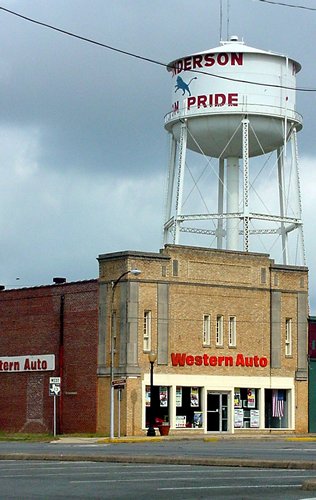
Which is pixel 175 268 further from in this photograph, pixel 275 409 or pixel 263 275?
pixel 275 409

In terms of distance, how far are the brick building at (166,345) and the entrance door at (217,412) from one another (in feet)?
0.17

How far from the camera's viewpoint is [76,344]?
2443 inches

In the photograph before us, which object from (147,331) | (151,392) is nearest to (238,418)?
(151,392)

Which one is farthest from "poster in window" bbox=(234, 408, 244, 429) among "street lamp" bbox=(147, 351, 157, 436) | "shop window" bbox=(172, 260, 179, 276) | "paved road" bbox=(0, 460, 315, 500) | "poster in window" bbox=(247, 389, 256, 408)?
"paved road" bbox=(0, 460, 315, 500)

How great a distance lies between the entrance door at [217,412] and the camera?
62531 mm

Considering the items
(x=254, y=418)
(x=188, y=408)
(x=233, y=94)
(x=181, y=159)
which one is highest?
(x=233, y=94)

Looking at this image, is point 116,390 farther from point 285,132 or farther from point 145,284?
point 285,132

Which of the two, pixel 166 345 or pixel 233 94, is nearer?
pixel 166 345

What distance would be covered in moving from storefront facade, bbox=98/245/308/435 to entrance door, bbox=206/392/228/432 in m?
0.05

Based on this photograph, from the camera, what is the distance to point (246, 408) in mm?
64000

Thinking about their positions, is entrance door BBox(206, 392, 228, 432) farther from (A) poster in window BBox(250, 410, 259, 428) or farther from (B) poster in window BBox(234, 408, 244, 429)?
Answer: (A) poster in window BBox(250, 410, 259, 428)

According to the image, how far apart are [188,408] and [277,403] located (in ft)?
19.6

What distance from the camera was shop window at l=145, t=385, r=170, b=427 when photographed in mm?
59438

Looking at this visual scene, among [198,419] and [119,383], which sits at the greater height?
[119,383]
